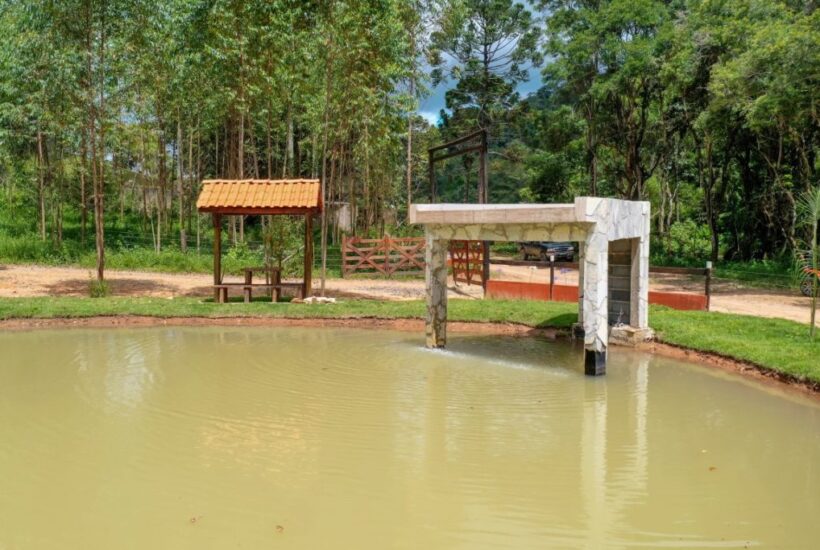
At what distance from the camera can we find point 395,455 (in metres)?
6.46

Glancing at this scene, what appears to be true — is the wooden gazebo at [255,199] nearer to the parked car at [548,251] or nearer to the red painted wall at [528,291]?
the red painted wall at [528,291]

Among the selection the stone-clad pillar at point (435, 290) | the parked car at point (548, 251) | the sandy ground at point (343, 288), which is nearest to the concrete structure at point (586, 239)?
the stone-clad pillar at point (435, 290)

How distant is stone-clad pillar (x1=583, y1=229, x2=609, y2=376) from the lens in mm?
9586

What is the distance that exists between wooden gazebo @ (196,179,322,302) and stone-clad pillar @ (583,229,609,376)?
786 cm

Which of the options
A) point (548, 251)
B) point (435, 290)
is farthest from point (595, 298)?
point (548, 251)

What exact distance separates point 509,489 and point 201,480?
2.53 m

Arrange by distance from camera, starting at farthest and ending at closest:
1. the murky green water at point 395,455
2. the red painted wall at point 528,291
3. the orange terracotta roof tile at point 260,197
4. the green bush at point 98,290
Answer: the green bush at point 98,290 < the red painted wall at point 528,291 < the orange terracotta roof tile at point 260,197 < the murky green water at point 395,455

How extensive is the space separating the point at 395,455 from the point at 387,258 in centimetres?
1771

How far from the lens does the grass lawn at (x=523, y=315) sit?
417 inches

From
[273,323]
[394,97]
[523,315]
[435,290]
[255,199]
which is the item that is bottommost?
[273,323]

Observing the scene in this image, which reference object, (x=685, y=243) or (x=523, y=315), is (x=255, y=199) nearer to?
(x=523, y=315)

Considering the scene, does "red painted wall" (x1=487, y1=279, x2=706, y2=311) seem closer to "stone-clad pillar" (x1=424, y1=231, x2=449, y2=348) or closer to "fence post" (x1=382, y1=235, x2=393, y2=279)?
"stone-clad pillar" (x1=424, y1=231, x2=449, y2=348)

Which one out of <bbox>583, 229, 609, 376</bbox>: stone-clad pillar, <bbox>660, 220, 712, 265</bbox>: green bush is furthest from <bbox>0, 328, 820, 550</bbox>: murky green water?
<bbox>660, 220, 712, 265</bbox>: green bush

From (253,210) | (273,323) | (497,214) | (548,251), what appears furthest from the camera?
(548,251)
